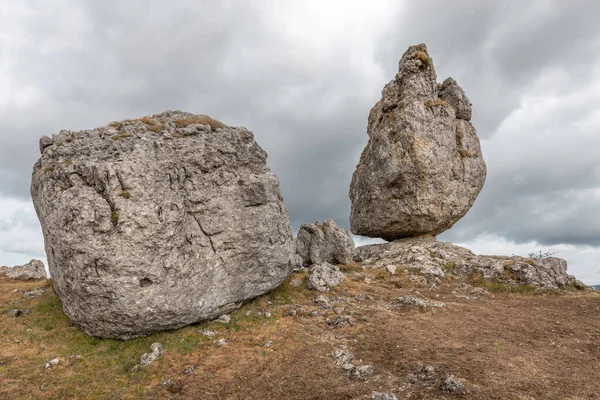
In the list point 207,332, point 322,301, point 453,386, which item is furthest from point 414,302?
point 207,332

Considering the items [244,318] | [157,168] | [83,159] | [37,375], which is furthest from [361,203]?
[37,375]

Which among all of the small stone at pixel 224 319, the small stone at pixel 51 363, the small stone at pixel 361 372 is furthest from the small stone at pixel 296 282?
the small stone at pixel 51 363

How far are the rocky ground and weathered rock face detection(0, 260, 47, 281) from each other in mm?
8201

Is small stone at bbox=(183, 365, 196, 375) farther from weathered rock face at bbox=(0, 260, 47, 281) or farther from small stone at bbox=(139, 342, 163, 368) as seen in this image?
weathered rock face at bbox=(0, 260, 47, 281)

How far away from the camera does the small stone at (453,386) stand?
13.9 metres

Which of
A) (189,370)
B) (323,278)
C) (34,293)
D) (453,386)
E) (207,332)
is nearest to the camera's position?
(453,386)

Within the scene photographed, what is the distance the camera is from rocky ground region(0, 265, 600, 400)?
596 inches

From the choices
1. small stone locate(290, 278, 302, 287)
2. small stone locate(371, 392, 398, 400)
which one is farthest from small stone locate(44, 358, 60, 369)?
small stone locate(371, 392, 398, 400)

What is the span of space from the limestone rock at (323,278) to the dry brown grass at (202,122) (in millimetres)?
13603

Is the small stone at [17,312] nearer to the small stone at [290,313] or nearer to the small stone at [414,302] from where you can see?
the small stone at [290,313]

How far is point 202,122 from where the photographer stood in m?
25.2

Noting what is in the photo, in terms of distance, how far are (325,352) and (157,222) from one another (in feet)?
38.0

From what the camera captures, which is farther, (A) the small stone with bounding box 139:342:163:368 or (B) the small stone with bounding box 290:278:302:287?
(B) the small stone with bounding box 290:278:302:287

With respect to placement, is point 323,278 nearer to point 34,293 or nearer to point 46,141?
point 46,141
